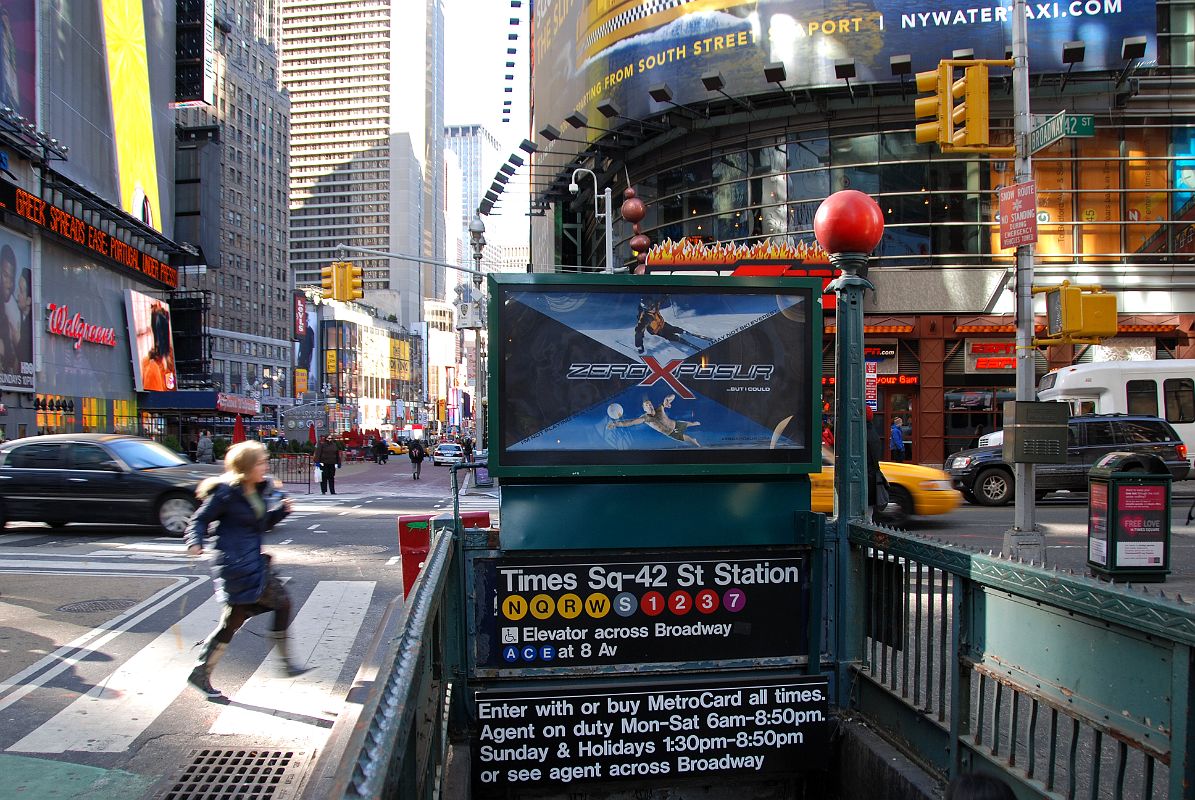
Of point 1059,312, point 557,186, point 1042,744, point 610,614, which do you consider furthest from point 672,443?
point 557,186

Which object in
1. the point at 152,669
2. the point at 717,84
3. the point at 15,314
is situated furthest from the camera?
the point at 15,314

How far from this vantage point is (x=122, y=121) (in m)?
45.8

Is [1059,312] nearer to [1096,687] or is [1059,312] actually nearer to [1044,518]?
[1044,518]

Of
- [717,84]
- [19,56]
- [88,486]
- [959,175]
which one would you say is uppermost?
[19,56]

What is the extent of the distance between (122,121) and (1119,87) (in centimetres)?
4365

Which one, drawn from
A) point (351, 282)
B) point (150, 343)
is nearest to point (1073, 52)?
point (351, 282)

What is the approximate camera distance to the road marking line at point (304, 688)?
223 inches

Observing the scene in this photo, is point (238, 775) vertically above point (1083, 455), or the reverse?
point (1083, 455)

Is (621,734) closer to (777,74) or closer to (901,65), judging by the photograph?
(777,74)

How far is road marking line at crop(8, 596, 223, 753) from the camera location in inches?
208

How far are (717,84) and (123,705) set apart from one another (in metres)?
30.1

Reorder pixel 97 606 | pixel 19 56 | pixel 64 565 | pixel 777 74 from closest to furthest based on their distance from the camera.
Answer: pixel 97 606
pixel 64 565
pixel 777 74
pixel 19 56

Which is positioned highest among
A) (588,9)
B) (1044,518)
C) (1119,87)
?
(588,9)

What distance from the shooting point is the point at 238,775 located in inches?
192
